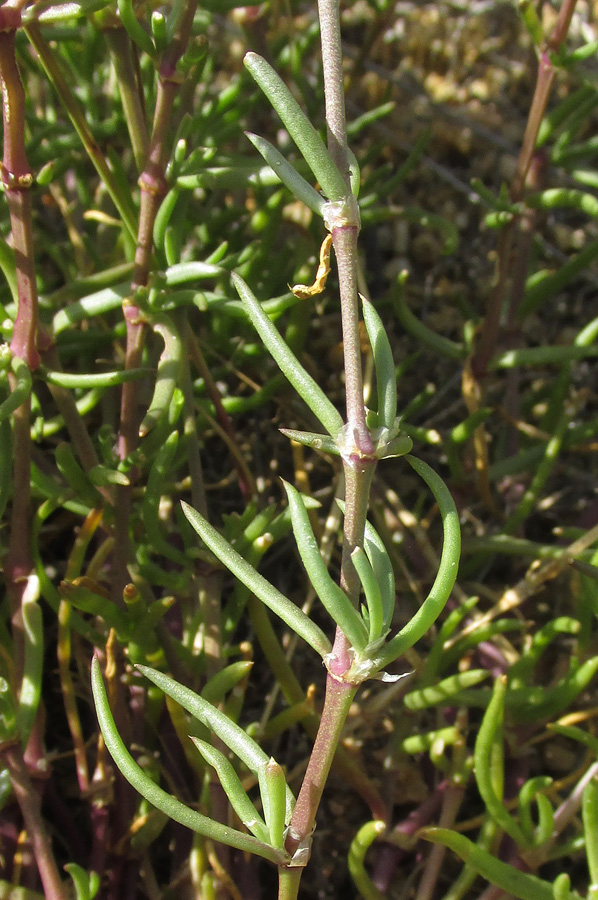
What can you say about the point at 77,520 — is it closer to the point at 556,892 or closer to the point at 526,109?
the point at 556,892

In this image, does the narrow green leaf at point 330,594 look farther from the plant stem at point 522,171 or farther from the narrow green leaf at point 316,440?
the plant stem at point 522,171

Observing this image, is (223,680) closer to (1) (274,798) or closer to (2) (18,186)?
(1) (274,798)

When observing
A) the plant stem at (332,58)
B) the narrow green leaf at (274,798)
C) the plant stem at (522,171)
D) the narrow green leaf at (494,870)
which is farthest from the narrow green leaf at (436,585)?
the plant stem at (522,171)

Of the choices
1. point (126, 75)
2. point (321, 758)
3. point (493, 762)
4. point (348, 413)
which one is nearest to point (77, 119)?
point (126, 75)

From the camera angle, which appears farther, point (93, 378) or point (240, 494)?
point (240, 494)

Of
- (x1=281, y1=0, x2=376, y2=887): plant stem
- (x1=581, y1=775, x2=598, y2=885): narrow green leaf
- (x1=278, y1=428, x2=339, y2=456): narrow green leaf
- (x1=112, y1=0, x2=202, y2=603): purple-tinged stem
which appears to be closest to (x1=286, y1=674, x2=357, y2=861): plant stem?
(x1=281, y1=0, x2=376, y2=887): plant stem

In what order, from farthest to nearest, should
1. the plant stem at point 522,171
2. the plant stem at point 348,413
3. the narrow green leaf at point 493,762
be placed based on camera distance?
the plant stem at point 522,171 → the narrow green leaf at point 493,762 → the plant stem at point 348,413
